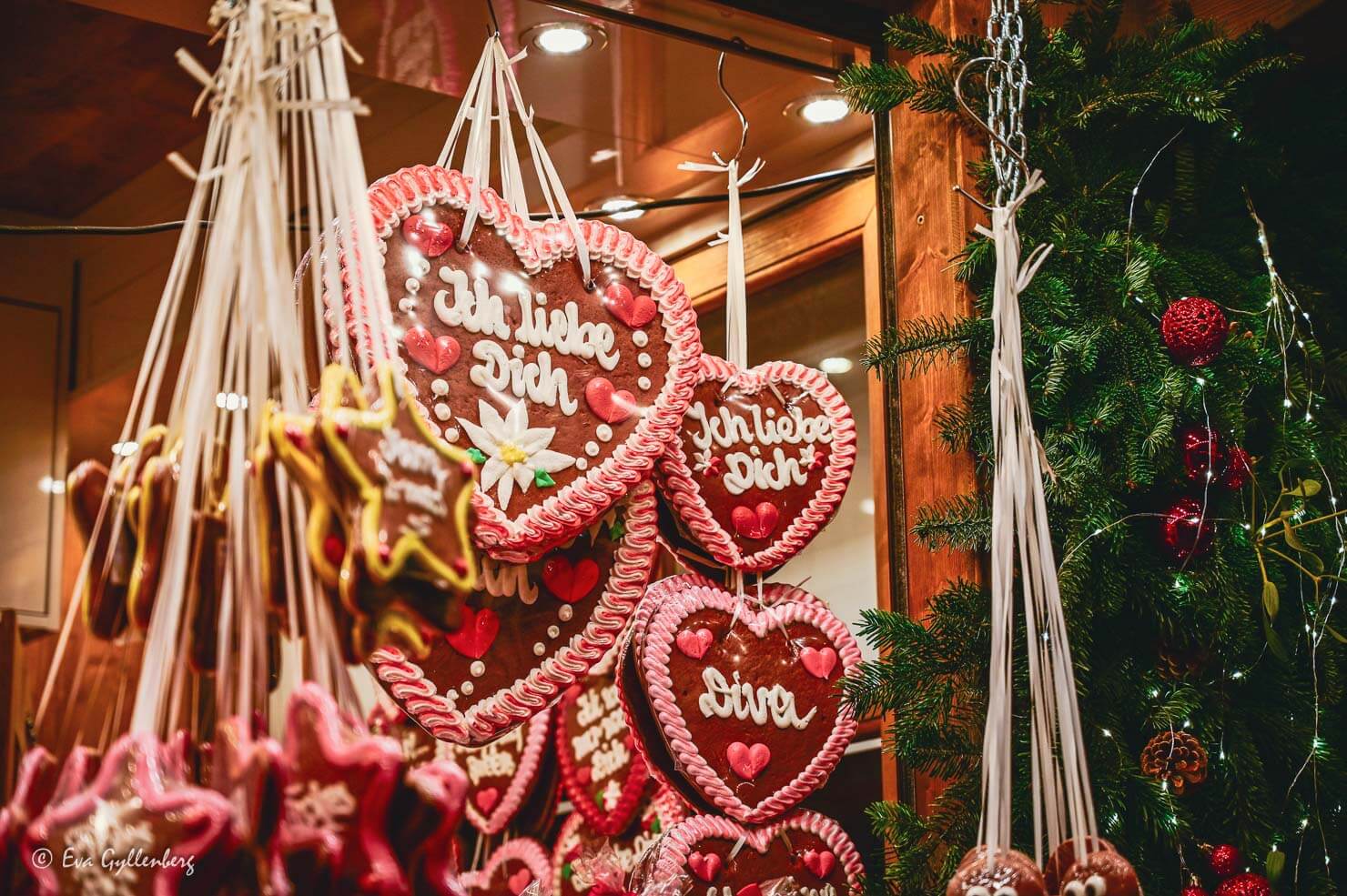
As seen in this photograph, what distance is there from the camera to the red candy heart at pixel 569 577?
150 centimetres

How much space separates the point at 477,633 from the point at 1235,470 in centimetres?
82

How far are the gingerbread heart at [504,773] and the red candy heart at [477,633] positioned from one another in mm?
875

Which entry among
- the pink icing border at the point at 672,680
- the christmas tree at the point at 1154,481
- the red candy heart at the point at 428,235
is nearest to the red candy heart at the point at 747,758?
the pink icing border at the point at 672,680

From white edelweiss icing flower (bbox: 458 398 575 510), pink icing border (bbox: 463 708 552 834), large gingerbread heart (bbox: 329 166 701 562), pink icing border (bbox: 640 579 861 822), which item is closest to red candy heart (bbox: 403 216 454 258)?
large gingerbread heart (bbox: 329 166 701 562)

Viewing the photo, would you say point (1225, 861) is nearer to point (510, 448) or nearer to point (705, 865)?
point (705, 865)

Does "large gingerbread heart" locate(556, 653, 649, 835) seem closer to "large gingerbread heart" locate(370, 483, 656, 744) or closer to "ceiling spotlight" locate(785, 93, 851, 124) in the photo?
"large gingerbread heart" locate(370, 483, 656, 744)

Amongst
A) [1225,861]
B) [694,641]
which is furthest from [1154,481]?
[694,641]

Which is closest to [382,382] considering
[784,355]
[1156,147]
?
[1156,147]

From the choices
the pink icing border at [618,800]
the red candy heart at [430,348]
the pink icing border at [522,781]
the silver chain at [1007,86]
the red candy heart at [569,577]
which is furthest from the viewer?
the pink icing border at [522,781]

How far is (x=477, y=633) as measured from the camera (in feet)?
4.72

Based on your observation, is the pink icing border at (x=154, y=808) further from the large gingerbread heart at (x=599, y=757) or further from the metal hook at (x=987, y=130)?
the large gingerbread heart at (x=599, y=757)

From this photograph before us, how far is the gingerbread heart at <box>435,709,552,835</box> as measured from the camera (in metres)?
2.31

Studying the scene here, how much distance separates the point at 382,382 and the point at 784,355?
5.50ft

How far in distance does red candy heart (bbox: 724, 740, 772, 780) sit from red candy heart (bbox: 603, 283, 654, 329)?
1.49 ft
